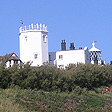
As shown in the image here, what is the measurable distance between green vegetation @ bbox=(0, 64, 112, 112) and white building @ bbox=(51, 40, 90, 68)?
2242 centimetres

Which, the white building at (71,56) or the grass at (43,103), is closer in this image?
the grass at (43,103)

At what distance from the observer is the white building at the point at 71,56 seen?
3103 inches

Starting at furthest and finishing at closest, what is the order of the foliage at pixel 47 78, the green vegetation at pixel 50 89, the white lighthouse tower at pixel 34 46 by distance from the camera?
the white lighthouse tower at pixel 34 46 < the foliage at pixel 47 78 < the green vegetation at pixel 50 89

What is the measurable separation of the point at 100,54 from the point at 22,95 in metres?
56.5

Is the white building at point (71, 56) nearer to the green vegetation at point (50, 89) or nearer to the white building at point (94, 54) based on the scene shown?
the white building at point (94, 54)

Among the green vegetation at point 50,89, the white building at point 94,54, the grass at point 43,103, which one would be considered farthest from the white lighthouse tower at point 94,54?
the grass at point 43,103

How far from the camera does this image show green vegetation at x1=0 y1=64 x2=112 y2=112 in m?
26.8

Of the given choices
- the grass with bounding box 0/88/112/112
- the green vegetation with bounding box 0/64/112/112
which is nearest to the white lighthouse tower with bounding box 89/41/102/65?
the green vegetation with bounding box 0/64/112/112

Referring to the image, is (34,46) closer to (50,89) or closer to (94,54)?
(94,54)

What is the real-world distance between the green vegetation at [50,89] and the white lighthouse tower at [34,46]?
23051mm

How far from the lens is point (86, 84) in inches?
1961

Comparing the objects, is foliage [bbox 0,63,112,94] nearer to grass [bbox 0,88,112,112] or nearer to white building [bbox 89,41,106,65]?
grass [bbox 0,88,112,112]

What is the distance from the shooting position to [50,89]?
40.0m

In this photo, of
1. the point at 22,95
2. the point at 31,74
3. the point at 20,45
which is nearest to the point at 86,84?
the point at 31,74
